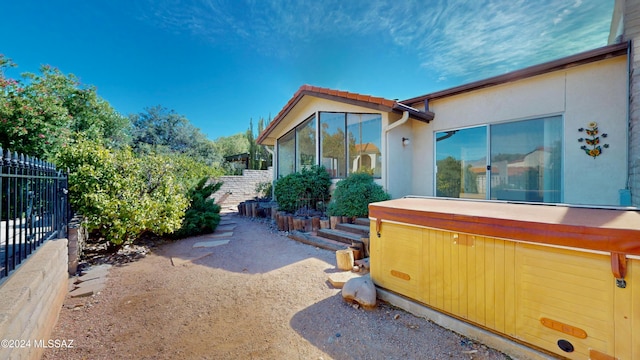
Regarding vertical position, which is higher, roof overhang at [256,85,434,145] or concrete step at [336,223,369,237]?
roof overhang at [256,85,434,145]

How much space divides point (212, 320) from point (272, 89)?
14780 mm

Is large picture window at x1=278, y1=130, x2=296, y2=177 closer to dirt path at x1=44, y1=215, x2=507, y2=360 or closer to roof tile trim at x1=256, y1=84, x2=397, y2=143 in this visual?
roof tile trim at x1=256, y1=84, x2=397, y2=143

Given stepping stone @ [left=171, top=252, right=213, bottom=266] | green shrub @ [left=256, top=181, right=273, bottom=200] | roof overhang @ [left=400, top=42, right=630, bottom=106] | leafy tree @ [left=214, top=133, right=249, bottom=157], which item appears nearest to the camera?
roof overhang @ [left=400, top=42, right=630, bottom=106]

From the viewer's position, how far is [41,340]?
2350 mm

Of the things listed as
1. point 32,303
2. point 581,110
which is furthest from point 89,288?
point 581,110

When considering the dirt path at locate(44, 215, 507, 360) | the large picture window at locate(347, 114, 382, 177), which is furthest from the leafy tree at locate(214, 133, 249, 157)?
the dirt path at locate(44, 215, 507, 360)

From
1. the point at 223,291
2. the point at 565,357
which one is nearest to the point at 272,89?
the point at 223,291

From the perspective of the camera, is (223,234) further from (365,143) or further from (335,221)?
(365,143)

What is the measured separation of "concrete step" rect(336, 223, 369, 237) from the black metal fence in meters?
5.06

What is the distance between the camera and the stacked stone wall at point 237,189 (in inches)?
587

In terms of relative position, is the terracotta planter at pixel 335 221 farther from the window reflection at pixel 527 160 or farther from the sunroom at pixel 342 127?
the window reflection at pixel 527 160

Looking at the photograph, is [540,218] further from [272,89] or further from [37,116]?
[272,89]

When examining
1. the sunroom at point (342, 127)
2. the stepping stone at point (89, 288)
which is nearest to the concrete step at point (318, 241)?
the sunroom at point (342, 127)

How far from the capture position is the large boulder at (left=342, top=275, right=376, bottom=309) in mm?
3104
